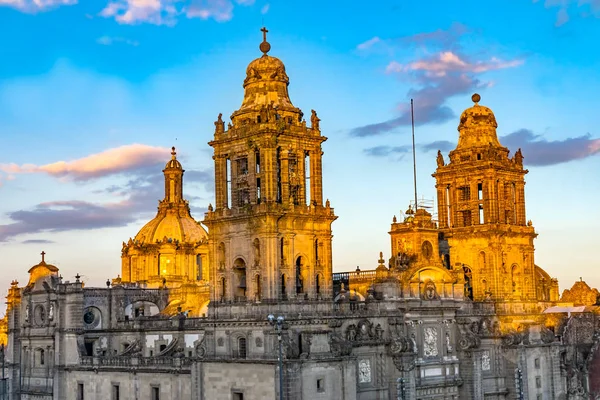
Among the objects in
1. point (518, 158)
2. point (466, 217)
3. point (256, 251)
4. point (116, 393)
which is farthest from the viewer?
point (518, 158)

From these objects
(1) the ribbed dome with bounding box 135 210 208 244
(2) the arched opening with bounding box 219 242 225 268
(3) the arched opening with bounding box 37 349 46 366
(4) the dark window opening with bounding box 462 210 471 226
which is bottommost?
(3) the arched opening with bounding box 37 349 46 366

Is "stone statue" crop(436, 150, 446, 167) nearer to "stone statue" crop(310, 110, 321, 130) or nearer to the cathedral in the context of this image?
the cathedral

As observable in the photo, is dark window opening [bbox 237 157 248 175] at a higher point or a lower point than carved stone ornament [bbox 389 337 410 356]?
higher

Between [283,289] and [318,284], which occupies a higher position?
[318,284]

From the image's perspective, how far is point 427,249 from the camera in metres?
90.9

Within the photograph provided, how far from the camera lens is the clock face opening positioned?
296 feet

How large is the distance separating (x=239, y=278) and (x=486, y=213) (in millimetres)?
29818

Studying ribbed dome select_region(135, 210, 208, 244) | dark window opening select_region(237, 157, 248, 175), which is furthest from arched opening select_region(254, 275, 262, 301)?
ribbed dome select_region(135, 210, 208, 244)

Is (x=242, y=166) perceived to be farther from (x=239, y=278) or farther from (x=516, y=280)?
(x=516, y=280)

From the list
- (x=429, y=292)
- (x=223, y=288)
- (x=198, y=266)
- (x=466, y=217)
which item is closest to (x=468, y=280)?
(x=466, y=217)

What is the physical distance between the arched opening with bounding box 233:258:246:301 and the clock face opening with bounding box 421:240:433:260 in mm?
22618

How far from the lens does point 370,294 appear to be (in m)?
81.4

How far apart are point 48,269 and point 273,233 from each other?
36.9 meters

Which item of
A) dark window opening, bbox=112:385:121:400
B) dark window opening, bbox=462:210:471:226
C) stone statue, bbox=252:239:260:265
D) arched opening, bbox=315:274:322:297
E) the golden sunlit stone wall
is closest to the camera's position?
stone statue, bbox=252:239:260:265
